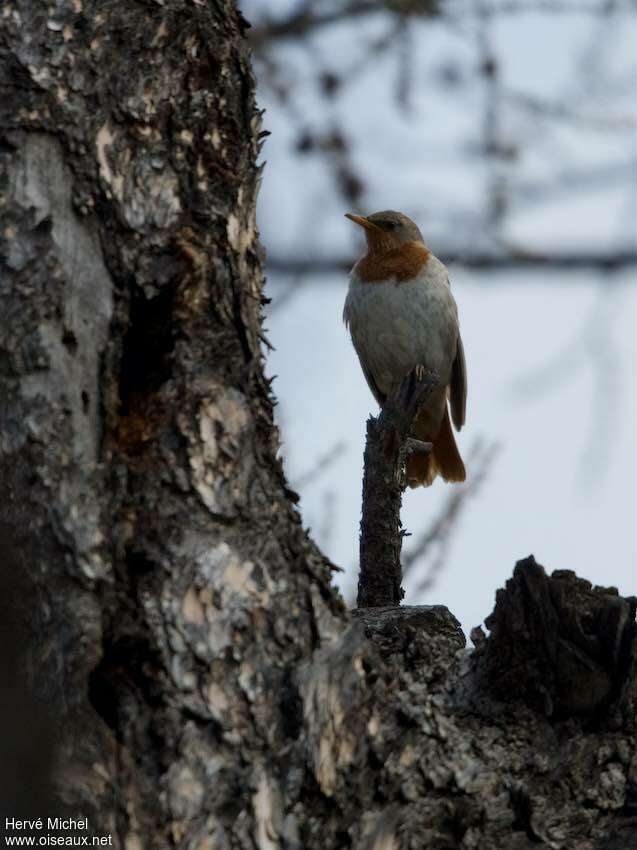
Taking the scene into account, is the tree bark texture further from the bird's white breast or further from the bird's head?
the bird's head

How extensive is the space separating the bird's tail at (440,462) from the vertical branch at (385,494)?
7.29 feet

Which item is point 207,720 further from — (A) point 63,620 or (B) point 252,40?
(B) point 252,40

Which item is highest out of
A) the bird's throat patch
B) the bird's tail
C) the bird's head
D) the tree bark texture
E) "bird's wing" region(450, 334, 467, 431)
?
the bird's head

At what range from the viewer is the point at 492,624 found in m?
2.71

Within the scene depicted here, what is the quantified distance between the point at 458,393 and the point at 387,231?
38.7 inches

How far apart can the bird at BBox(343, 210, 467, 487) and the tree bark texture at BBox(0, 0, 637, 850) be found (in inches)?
135

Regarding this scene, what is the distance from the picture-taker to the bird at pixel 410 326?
6242 mm

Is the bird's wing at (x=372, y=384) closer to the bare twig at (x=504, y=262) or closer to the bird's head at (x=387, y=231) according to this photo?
the bird's head at (x=387, y=231)

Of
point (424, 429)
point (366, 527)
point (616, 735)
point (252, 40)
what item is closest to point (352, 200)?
point (252, 40)

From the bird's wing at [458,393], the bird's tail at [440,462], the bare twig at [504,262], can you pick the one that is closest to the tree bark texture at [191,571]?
the bare twig at [504,262]

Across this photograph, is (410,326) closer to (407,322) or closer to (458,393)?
(407,322)

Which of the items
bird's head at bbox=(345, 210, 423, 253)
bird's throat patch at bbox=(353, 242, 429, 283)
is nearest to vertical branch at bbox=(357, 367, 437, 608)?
bird's throat patch at bbox=(353, 242, 429, 283)

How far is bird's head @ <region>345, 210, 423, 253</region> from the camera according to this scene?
21.7 feet

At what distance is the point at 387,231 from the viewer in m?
6.62
